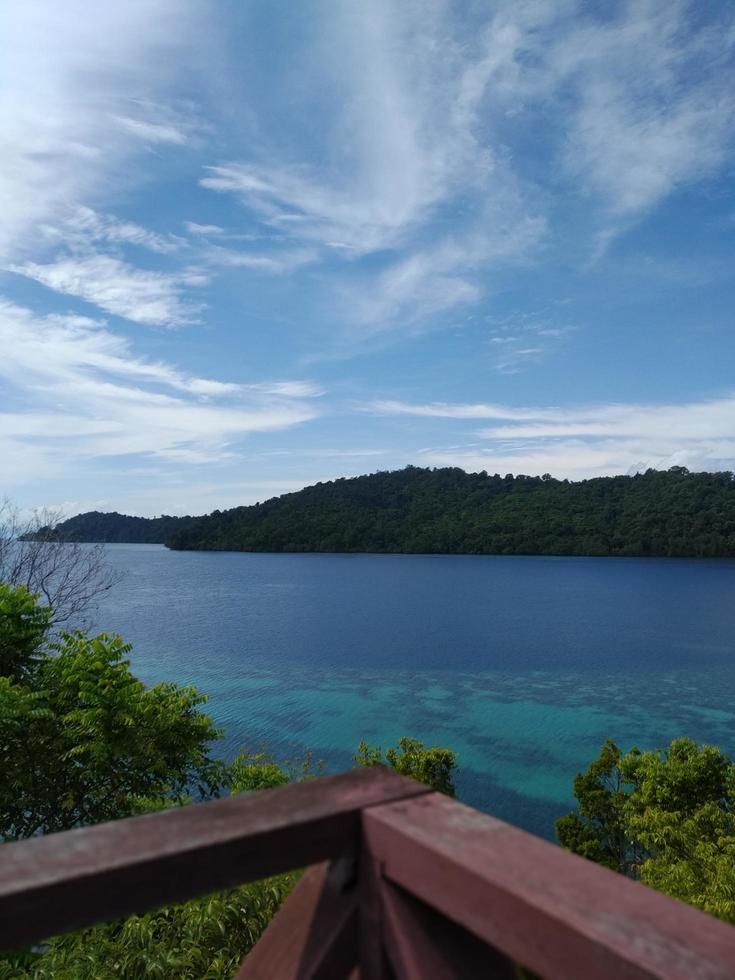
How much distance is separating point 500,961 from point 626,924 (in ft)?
0.71

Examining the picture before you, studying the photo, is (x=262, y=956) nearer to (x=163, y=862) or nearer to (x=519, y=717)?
(x=163, y=862)

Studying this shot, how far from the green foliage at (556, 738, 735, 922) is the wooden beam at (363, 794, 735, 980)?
9.42 metres

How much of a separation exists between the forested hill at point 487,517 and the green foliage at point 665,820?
76401mm

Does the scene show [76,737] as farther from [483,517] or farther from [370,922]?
[483,517]

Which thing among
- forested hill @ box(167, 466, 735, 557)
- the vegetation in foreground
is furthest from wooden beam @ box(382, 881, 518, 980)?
forested hill @ box(167, 466, 735, 557)

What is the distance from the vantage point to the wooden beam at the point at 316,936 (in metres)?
0.89

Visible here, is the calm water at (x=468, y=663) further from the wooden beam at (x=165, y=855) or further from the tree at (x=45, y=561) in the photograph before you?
the wooden beam at (x=165, y=855)

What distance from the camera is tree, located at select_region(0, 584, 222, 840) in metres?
9.34

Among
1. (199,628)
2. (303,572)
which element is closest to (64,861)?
(199,628)

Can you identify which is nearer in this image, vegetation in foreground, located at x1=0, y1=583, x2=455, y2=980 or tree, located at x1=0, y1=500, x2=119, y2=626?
vegetation in foreground, located at x1=0, y1=583, x2=455, y2=980

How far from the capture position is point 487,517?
100m

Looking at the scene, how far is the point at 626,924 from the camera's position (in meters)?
0.67

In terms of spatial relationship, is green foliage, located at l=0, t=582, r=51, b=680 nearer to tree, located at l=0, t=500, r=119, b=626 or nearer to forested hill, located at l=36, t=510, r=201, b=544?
tree, located at l=0, t=500, r=119, b=626

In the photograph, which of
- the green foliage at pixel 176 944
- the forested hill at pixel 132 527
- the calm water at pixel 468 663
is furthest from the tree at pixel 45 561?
the forested hill at pixel 132 527
